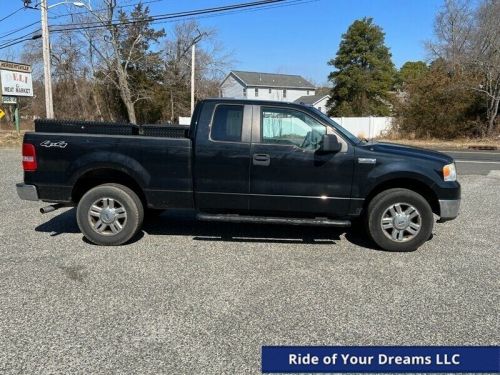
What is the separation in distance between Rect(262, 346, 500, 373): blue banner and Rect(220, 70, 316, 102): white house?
66.7 meters

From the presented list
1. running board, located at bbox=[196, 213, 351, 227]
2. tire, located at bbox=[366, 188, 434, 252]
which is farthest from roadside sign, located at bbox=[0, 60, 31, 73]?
tire, located at bbox=[366, 188, 434, 252]

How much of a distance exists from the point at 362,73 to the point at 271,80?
2886cm

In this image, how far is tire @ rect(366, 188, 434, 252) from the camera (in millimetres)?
5027

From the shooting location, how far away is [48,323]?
3.30m

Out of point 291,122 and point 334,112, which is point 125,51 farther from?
point 291,122

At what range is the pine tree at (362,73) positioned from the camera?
45.1m

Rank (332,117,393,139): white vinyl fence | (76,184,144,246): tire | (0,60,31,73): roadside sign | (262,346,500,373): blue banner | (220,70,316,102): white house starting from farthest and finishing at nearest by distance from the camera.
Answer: (220,70,316,102): white house
(332,117,393,139): white vinyl fence
(0,60,31,73): roadside sign
(76,184,144,246): tire
(262,346,500,373): blue banner

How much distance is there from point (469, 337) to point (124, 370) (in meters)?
2.63

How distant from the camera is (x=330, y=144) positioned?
15.9 feet

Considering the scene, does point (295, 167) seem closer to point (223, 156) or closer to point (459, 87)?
point (223, 156)

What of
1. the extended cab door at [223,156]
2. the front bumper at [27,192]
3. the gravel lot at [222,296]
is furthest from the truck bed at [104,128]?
the gravel lot at [222,296]

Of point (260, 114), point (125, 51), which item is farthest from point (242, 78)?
point (260, 114)

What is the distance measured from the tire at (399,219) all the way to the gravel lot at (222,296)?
0.18 metres

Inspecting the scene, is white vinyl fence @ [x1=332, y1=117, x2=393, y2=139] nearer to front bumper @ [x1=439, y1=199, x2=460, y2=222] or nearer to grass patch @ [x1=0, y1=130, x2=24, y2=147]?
grass patch @ [x1=0, y1=130, x2=24, y2=147]
